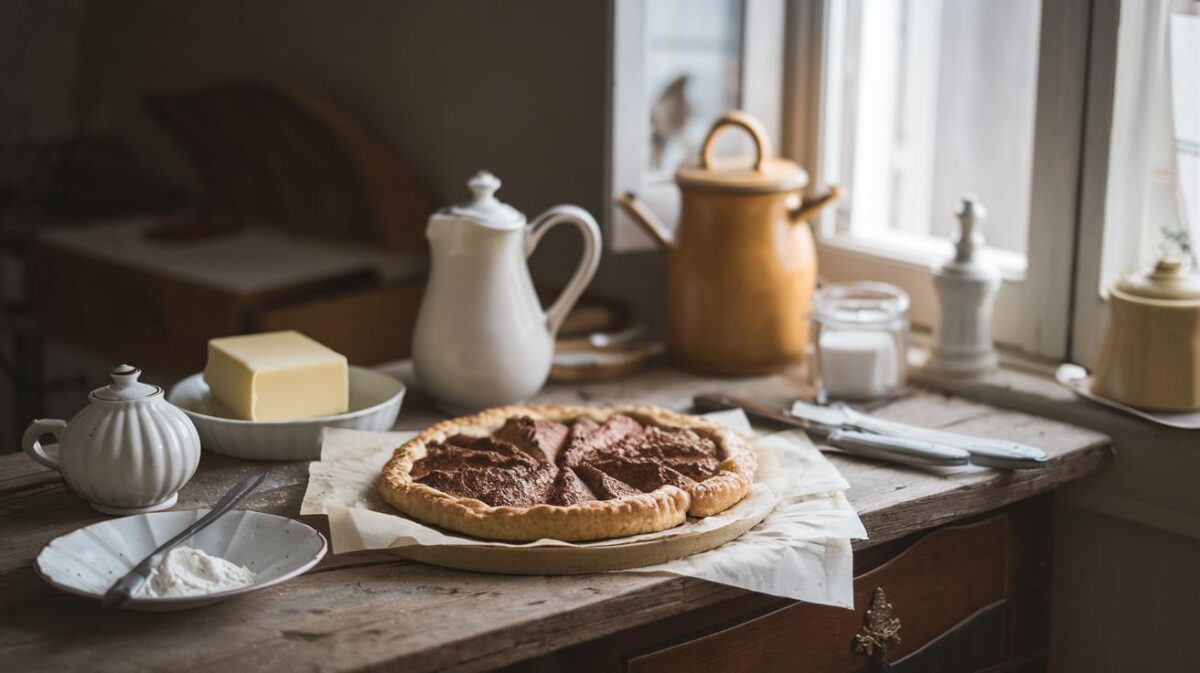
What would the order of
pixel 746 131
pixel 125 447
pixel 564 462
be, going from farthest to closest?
pixel 746 131
pixel 564 462
pixel 125 447

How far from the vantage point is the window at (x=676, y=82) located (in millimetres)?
1828

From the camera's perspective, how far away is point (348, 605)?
1.06 m

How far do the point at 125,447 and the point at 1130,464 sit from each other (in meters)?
1.10

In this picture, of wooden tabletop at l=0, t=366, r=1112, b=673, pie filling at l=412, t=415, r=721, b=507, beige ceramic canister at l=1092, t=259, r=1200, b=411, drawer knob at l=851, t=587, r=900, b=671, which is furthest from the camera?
beige ceramic canister at l=1092, t=259, r=1200, b=411

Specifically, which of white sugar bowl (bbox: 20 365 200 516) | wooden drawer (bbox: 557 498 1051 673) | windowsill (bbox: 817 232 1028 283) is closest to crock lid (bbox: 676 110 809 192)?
windowsill (bbox: 817 232 1028 283)

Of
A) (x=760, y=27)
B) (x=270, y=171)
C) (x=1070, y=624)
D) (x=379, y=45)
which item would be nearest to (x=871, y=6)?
(x=760, y=27)

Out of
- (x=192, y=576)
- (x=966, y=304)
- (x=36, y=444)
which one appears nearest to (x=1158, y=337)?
(x=966, y=304)

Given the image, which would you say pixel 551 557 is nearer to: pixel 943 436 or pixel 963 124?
pixel 943 436

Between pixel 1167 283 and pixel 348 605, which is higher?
pixel 1167 283

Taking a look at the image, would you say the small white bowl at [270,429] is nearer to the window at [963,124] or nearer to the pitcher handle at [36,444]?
the pitcher handle at [36,444]

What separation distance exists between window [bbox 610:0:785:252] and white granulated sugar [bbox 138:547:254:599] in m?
0.93

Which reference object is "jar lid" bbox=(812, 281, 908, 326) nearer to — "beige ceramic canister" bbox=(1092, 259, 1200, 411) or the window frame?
the window frame

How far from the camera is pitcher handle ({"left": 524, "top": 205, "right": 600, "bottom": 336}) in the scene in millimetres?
1572

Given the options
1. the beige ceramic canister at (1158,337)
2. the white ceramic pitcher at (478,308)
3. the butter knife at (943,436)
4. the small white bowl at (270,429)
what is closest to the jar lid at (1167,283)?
the beige ceramic canister at (1158,337)
